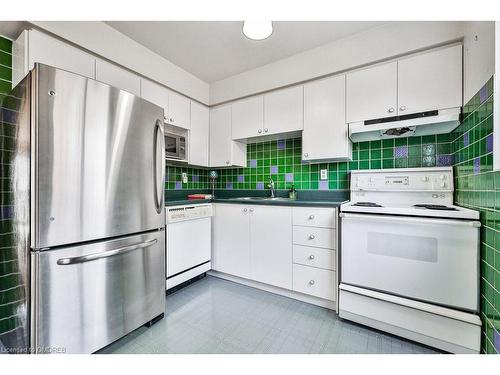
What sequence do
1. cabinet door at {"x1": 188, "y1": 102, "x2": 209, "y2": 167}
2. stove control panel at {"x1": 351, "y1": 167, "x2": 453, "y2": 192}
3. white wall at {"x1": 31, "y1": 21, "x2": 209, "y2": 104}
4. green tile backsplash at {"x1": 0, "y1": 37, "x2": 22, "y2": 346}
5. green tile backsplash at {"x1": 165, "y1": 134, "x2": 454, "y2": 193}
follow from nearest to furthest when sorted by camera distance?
green tile backsplash at {"x1": 0, "y1": 37, "x2": 22, "y2": 346} < white wall at {"x1": 31, "y1": 21, "x2": 209, "y2": 104} < stove control panel at {"x1": 351, "y1": 167, "x2": 453, "y2": 192} < green tile backsplash at {"x1": 165, "y1": 134, "x2": 454, "y2": 193} < cabinet door at {"x1": 188, "y1": 102, "x2": 209, "y2": 167}

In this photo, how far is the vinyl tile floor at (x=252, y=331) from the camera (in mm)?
1334

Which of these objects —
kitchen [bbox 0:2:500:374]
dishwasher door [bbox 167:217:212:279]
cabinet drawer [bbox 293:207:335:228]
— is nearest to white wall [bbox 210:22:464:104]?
kitchen [bbox 0:2:500:374]

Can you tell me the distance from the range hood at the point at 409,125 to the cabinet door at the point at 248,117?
3.03 ft

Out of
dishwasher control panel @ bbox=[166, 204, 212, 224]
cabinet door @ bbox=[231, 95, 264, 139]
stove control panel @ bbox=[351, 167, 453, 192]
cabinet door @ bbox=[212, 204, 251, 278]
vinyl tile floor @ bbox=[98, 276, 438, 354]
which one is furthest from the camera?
cabinet door @ bbox=[231, 95, 264, 139]

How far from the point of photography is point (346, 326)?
5.10 ft

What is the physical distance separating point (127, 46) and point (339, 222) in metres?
2.26

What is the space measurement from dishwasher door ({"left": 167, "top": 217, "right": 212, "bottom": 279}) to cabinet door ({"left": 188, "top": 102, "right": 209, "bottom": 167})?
72 cm

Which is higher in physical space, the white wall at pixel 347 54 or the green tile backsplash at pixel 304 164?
the white wall at pixel 347 54

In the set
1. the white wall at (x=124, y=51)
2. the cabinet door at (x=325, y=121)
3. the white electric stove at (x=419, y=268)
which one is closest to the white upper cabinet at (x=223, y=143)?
the white wall at (x=124, y=51)

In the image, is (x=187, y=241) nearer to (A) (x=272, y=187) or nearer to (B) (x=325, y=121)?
(A) (x=272, y=187)

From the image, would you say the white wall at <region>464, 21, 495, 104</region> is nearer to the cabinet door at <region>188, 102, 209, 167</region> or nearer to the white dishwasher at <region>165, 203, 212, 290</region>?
the white dishwasher at <region>165, 203, 212, 290</region>

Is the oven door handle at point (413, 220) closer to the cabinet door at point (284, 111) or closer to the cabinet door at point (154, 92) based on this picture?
the cabinet door at point (284, 111)

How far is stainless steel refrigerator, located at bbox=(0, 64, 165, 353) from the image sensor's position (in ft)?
3.40

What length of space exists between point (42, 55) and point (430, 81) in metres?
2.64
